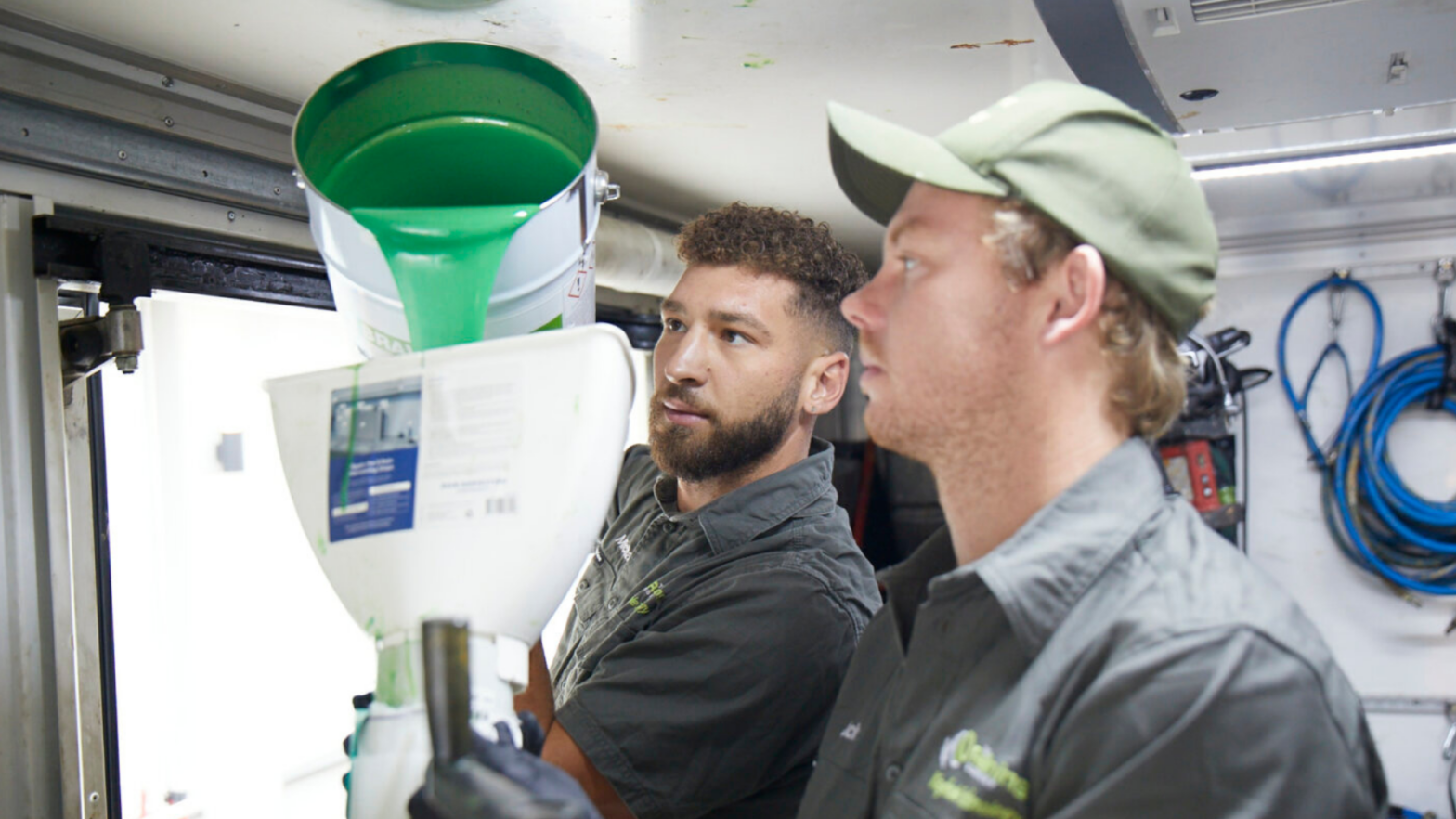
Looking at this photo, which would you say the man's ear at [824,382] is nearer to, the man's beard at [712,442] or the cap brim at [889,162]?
the man's beard at [712,442]

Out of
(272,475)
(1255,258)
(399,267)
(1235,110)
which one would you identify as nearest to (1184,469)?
(1255,258)

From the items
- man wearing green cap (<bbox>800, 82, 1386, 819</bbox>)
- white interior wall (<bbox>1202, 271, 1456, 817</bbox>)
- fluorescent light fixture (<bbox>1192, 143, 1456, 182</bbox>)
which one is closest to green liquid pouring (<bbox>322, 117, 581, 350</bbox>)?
man wearing green cap (<bbox>800, 82, 1386, 819</bbox>)

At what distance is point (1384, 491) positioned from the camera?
3.68 meters

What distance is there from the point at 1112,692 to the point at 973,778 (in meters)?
0.15

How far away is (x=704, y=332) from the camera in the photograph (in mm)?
1672

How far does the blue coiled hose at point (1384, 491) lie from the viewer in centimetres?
363

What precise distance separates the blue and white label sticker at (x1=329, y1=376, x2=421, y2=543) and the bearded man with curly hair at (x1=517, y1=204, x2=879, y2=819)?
38cm

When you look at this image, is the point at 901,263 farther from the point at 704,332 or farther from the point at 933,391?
the point at 704,332

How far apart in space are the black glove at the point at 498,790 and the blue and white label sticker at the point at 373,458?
24cm

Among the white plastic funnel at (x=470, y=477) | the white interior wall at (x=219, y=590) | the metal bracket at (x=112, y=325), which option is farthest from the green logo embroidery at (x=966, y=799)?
the white interior wall at (x=219, y=590)

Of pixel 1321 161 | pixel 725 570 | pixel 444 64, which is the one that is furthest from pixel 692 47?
pixel 1321 161

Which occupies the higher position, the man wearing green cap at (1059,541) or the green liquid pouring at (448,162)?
the green liquid pouring at (448,162)

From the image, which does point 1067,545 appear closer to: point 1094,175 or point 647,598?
point 1094,175

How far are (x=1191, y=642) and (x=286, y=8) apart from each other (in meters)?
1.39
